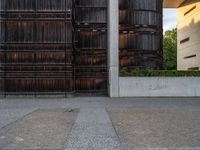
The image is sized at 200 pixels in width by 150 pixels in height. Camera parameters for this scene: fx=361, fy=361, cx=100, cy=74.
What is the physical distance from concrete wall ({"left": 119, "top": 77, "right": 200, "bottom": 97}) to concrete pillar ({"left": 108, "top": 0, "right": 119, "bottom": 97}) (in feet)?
1.60

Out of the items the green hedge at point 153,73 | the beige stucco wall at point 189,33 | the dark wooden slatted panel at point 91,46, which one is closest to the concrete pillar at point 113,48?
the green hedge at point 153,73

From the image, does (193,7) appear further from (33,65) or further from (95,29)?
(33,65)

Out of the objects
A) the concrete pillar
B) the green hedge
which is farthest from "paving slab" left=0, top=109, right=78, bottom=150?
the green hedge

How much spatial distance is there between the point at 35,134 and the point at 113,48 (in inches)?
783

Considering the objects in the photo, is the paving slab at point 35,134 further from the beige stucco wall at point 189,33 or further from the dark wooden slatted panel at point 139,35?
the beige stucco wall at point 189,33

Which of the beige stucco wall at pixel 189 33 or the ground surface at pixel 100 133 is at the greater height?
the beige stucco wall at pixel 189 33

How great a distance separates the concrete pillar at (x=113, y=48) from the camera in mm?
29156

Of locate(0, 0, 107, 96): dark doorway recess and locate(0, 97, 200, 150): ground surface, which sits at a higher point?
locate(0, 0, 107, 96): dark doorway recess

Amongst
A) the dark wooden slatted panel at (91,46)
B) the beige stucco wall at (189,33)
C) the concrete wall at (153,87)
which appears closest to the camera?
the concrete wall at (153,87)

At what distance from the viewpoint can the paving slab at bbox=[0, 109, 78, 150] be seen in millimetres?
8714

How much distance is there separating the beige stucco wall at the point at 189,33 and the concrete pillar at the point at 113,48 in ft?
58.9

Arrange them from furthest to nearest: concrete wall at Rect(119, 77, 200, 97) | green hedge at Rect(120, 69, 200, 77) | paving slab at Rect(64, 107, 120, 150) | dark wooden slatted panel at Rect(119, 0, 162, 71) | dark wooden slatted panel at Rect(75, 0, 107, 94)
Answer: dark wooden slatted panel at Rect(119, 0, 162, 71)
dark wooden slatted panel at Rect(75, 0, 107, 94)
green hedge at Rect(120, 69, 200, 77)
concrete wall at Rect(119, 77, 200, 97)
paving slab at Rect(64, 107, 120, 150)

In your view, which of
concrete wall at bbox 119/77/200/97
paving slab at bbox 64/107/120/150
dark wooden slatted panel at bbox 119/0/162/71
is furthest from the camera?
dark wooden slatted panel at bbox 119/0/162/71

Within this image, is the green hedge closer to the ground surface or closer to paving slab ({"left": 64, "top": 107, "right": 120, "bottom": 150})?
the ground surface
